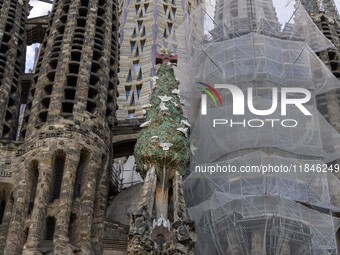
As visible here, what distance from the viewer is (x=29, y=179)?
23328 millimetres

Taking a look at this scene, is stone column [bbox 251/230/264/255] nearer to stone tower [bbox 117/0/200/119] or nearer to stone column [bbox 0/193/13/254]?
stone column [bbox 0/193/13/254]

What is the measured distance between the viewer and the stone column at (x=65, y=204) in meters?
21.2

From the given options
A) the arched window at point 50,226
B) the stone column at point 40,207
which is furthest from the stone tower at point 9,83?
the stone column at point 40,207

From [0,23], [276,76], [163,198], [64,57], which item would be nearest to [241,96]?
[276,76]

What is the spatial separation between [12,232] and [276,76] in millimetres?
9012

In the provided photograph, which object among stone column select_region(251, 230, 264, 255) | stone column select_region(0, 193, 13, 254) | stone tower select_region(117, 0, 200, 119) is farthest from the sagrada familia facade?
stone tower select_region(117, 0, 200, 119)

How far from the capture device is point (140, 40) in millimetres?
37438

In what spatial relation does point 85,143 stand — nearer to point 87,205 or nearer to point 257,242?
point 87,205

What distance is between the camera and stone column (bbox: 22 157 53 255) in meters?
21.2

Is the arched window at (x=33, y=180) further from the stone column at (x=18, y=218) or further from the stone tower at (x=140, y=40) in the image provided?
the stone tower at (x=140, y=40)

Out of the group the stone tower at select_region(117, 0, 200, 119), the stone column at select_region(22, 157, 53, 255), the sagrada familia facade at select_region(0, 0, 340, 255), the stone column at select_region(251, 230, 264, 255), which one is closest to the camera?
the stone column at select_region(251, 230, 264, 255)

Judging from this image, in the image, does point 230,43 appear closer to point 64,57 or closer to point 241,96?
point 241,96

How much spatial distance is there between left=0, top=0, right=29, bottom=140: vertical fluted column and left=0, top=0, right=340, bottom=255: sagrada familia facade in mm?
47

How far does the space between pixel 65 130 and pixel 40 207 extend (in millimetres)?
3126
